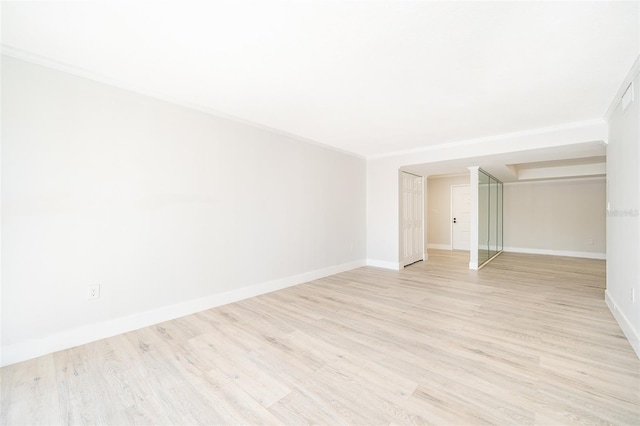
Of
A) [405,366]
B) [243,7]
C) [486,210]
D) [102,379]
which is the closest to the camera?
[243,7]

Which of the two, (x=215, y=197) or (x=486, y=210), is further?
(x=486, y=210)

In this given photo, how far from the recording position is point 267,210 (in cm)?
382

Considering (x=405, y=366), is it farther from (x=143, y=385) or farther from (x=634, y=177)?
(x=634, y=177)

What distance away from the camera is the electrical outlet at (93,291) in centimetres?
238

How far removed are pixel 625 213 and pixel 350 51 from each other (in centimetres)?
289

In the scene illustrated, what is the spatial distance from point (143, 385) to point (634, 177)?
4043 mm

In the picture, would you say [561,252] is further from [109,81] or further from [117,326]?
[109,81]

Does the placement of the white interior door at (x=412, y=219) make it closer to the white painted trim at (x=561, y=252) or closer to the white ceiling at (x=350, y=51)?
the white ceiling at (x=350, y=51)

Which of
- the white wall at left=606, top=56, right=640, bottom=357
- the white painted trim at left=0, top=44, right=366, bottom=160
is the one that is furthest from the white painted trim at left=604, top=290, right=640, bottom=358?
the white painted trim at left=0, top=44, right=366, bottom=160

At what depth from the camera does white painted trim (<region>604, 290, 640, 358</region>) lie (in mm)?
2164

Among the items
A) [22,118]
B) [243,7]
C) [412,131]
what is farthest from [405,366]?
[22,118]

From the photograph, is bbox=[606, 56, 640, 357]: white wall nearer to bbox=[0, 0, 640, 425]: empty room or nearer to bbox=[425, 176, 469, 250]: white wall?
bbox=[0, 0, 640, 425]: empty room

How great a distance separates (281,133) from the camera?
13.1 ft

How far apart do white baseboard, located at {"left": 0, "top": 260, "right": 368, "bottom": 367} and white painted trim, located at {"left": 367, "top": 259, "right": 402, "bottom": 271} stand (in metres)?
2.37
